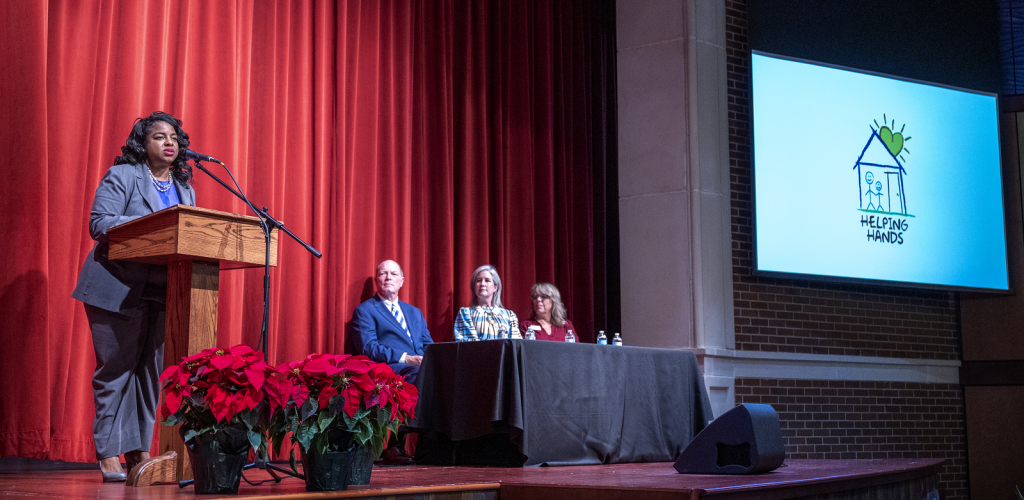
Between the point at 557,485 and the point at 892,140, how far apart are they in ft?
15.2

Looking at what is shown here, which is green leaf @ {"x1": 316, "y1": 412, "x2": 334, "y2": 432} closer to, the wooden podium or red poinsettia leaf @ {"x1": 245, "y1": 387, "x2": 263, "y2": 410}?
red poinsettia leaf @ {"x1": 245, "y1": 387, "x2": 263, "y2": 410}

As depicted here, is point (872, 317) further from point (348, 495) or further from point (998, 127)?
point (348, 495)

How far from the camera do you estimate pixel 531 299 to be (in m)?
5.96

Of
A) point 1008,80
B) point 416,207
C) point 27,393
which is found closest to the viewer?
point 27,393

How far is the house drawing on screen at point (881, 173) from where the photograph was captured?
6293 mm

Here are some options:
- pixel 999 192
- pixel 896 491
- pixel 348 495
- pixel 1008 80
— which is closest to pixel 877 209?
pixel 999 192

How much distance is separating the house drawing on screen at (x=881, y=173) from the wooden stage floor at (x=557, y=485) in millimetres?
2835

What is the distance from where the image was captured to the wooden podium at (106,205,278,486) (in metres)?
2.86

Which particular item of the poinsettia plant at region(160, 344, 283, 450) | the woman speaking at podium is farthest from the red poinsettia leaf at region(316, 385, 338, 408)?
the woman speaking at podium

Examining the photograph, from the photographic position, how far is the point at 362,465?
271 cm

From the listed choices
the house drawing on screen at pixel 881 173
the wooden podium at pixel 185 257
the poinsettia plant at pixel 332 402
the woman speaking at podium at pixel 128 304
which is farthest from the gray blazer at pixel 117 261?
the house drawing on screen at pixel 881 173

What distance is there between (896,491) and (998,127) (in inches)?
169

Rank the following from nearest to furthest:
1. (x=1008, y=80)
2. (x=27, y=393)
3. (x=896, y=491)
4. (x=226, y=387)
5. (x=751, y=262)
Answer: (x=226, y=387)
(x=896, y=491)
(x=27, y=393)
(x=751, y=262)
(x=1008, y=80)

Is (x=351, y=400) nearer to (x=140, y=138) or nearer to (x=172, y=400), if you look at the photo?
(x=172, y=400)
